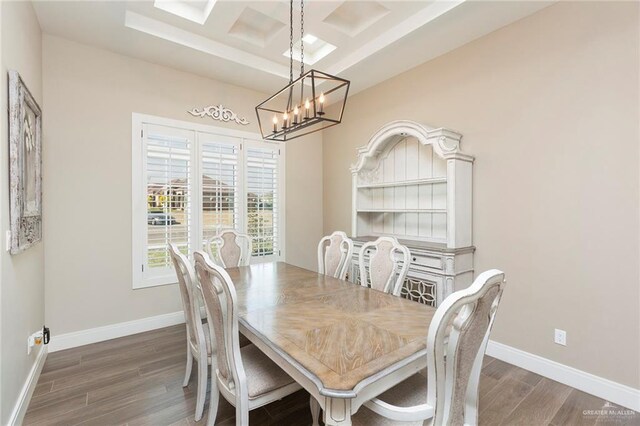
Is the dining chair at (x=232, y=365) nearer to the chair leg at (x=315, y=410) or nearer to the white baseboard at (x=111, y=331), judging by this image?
the chair leg at (x=315, y=410)

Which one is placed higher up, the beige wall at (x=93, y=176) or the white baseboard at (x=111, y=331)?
the beige wall at (x=93, y=176)

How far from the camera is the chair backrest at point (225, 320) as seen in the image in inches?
53.3

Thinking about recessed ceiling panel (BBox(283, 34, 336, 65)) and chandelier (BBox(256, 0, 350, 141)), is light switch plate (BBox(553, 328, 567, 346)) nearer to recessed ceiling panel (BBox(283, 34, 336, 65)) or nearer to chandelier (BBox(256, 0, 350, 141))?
chandelier (BBox(256, 0, 350, 141))

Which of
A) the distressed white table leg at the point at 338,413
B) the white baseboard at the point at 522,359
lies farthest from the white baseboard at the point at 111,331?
the distressed white table leg at the point at 338,413

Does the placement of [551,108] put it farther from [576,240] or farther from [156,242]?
[156,242]

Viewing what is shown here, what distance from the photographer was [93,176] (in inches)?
119

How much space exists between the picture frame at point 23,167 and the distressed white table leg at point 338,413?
2.02 metres

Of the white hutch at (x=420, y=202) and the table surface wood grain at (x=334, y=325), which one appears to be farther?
the white hutch at (x=420, y=202)

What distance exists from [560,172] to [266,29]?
302 centimetres

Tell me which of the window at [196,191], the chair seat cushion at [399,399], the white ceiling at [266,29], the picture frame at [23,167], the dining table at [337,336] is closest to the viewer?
the dining table at [337,336]

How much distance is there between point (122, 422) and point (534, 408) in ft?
8.86

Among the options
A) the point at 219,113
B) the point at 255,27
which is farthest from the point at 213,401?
the point at 255,27

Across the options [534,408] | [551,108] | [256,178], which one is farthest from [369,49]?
[534,408]

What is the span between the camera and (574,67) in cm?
233
